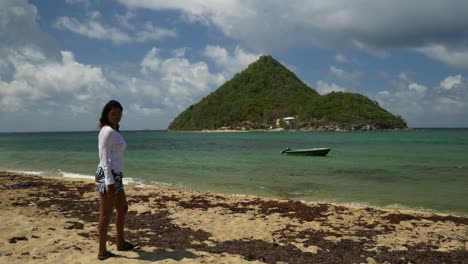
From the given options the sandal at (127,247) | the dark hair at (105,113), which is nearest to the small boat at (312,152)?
the sandal at (127,247)

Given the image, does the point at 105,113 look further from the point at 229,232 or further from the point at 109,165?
the point at 229,232

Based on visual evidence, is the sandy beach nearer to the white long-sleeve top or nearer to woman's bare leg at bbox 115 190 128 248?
woman's bare leg at bbox 115 190 128 248

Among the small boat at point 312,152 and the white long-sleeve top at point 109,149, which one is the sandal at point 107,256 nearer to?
the white long-sleeve top at point 109,149

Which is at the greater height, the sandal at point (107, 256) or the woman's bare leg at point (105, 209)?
the woman's bare leg at point (105, 209)

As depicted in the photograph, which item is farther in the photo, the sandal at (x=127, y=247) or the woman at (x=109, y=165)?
the sandal at (x=127, y=247)

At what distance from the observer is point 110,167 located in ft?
19.0

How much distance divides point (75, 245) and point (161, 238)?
5.51ft

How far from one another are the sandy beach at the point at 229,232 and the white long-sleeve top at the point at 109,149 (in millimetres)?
1591

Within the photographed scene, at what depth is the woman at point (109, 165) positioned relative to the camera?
576cm

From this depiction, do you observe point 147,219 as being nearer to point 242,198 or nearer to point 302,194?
point 242,198

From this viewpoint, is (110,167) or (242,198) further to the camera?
(242,198)

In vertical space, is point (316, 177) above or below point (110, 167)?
below

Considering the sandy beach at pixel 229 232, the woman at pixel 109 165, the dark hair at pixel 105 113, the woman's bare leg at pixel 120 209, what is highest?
the dark hair at pixel 105 113

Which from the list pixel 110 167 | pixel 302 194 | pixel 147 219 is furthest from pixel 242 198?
pixel 110 167
